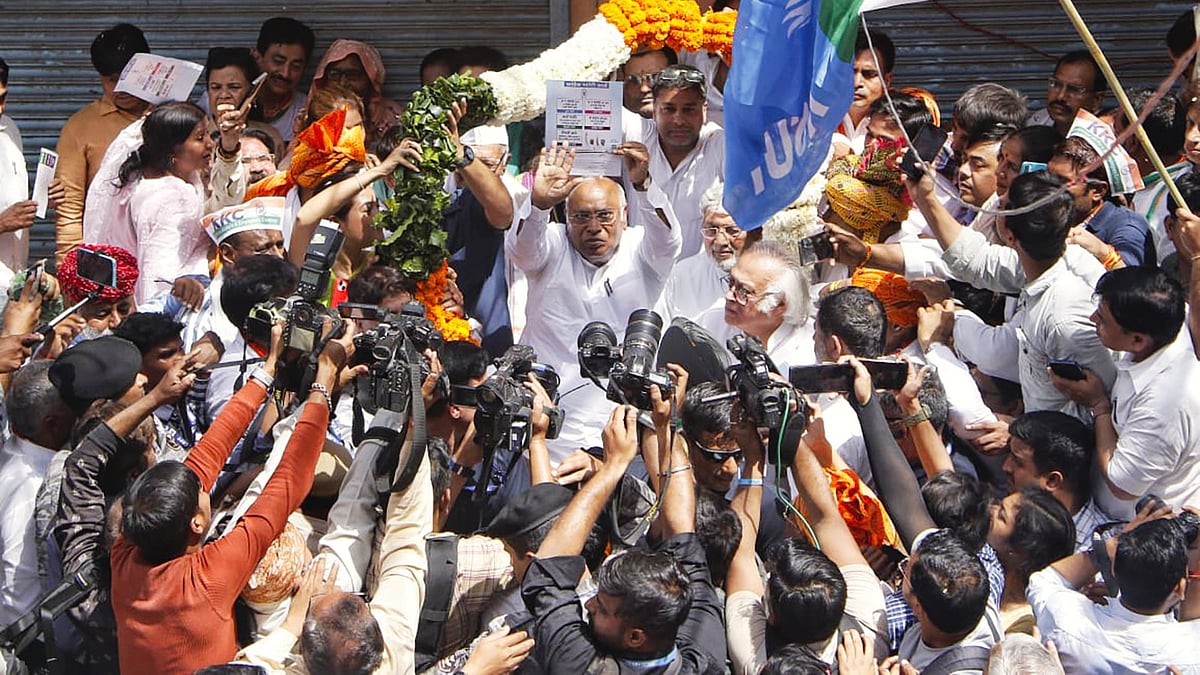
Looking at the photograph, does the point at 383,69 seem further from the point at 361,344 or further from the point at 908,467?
the point at 908,467

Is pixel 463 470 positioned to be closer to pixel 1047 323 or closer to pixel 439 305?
pixel 439 305

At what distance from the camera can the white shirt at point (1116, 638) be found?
4875 millimetres

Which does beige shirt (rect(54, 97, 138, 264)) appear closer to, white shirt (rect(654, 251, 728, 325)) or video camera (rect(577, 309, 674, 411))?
white shirt (rect(654, 251, 728, 325))

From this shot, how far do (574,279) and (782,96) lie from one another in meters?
1.53

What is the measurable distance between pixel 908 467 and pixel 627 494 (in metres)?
0.88

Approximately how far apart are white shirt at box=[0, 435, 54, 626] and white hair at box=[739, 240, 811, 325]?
261cm

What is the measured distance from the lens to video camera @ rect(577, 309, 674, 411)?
5254mm

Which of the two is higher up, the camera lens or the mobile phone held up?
the camera lens

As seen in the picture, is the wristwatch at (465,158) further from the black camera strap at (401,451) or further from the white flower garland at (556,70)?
the black camera strap at (401,451)

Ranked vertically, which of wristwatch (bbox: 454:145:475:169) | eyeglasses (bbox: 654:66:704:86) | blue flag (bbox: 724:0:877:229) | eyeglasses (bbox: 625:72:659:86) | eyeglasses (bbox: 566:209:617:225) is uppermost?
blue flag (bbox: 724:0:877:229)

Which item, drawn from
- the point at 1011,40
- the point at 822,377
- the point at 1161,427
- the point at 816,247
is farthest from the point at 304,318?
the point at 1011,40

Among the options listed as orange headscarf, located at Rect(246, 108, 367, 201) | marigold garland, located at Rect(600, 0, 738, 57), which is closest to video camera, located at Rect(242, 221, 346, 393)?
orange headscarf, located at Rect(246, 108, 367, 201)

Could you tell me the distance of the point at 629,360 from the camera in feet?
17.5

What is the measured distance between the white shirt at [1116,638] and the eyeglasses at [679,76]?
309 centimetres
